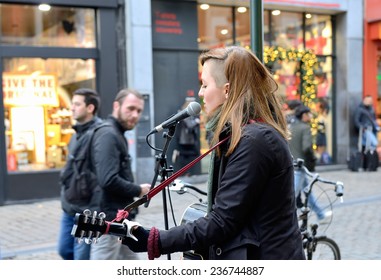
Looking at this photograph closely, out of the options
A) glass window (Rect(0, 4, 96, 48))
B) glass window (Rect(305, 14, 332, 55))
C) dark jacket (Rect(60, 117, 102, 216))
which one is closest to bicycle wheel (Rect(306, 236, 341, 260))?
dark jacket (Rect(60, 117, 102, 216))

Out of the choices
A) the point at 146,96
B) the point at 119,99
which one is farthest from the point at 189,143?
the point at 119,99

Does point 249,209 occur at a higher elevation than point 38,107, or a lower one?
lower

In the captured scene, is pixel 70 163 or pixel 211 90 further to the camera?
pixel 70 163

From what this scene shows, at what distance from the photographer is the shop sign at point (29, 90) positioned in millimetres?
9875

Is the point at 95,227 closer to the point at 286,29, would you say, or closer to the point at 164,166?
the point at 164,166

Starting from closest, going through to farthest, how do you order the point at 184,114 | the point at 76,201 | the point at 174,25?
the point at 184,114
the point at 76,201
the point at 174,25

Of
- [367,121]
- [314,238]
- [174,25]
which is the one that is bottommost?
[314,238]

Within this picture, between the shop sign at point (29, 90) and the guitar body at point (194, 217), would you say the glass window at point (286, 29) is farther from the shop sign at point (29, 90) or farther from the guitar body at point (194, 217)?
the guitar body at point (194, 217)

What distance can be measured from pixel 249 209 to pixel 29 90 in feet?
29.3

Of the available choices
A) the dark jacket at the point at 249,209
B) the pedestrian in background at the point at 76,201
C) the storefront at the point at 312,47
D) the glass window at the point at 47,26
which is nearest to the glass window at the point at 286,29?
the storefront at the point at 312,47

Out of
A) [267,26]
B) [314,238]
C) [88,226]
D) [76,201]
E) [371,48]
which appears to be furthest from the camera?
[371,48]

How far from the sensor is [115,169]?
12.0 ft

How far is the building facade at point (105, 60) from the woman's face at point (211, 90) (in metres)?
6.43

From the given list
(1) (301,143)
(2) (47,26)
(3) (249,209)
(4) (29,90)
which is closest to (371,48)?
(1) (301,143)
